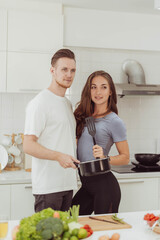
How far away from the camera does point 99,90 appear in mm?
2314

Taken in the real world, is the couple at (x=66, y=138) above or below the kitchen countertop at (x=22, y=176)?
above

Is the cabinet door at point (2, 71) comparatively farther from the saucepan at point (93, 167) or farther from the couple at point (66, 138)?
the saucepan at point (93, 167)

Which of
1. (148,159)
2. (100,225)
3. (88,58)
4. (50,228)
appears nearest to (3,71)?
(88,58)

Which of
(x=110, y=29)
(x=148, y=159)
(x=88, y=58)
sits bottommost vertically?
(x=148, y=159)

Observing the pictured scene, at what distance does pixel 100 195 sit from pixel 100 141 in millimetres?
361

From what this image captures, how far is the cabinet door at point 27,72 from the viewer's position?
3.11 meters

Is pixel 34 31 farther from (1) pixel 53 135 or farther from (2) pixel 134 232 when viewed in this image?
(2) pixel 134 232

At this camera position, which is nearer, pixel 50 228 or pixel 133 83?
pixel 50 228

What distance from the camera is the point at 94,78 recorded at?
7.69ft

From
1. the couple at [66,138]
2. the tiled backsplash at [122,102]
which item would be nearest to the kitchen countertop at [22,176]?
the tiled backsplash at [122,102]

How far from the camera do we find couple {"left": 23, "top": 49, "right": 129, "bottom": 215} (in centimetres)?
214

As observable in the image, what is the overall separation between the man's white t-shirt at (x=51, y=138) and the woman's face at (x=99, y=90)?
25 centimetres

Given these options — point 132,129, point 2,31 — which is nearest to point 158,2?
point 2,31

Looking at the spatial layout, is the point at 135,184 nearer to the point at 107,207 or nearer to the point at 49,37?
the point at 107,207
